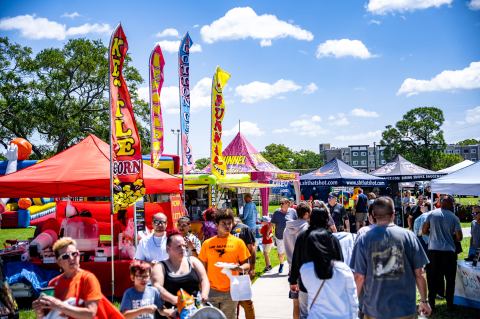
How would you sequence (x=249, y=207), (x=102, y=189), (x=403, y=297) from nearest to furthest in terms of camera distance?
(x=403, y=297) → (x=102, y=189) → (x=249, y=207)

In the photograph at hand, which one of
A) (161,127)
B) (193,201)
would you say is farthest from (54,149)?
(161,127)

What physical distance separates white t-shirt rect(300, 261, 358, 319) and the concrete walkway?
372 cm

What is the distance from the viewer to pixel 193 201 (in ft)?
56.2

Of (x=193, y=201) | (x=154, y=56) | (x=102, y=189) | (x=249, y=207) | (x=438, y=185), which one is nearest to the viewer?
(x=102, y=189)

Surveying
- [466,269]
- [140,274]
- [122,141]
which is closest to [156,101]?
[122,141]

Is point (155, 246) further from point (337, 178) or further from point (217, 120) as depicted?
point (337, 178)

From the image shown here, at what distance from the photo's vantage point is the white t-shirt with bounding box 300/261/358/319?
3578mm

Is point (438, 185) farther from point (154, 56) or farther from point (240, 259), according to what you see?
point (154, 56)

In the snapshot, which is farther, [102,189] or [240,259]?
[102,189]

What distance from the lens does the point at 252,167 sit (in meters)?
19.4

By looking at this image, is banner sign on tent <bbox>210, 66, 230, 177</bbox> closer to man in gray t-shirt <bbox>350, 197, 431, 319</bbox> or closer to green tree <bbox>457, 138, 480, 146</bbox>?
man in gray t-shirt <bbox>350, 197, 431, 319</bbox>

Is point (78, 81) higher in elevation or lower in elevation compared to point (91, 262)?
higher

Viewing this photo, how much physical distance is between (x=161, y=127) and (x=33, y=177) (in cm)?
403

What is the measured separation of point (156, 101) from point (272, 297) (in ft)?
19.1
